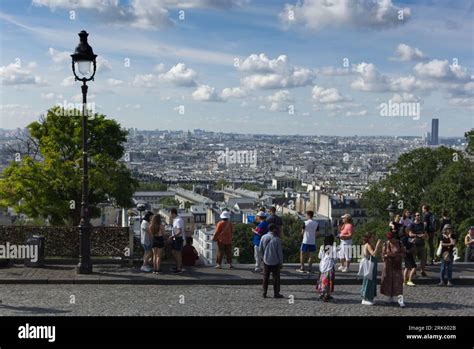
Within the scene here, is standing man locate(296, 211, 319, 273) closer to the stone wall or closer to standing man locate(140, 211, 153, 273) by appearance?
standing man locate(140, 211, 153, 273)

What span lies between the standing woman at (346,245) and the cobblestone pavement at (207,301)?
1.28 metres

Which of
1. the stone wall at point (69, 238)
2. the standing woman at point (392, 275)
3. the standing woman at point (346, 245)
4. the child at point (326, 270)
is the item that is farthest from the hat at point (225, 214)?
the standing woman at point (392, 275)

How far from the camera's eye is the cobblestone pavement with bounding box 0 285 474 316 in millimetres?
13523

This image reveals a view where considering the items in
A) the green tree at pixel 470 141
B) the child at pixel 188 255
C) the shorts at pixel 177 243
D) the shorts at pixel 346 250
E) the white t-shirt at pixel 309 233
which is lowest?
the child at pixel 188 255

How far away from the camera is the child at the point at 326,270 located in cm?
1462

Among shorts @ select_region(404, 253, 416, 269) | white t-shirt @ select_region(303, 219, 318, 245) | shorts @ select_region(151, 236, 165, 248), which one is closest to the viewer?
shorts @ select_region(404, 253, 416, 269)

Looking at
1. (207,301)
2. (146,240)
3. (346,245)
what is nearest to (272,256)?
(207,301)

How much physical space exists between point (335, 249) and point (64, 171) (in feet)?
53.1

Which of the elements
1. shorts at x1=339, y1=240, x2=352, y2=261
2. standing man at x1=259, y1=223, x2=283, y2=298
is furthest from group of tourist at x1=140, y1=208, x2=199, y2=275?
shorts at x1=339, y1=240, x2=352, y2=261

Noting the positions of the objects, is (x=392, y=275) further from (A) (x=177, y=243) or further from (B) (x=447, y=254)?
(A) (x=177, y=243)

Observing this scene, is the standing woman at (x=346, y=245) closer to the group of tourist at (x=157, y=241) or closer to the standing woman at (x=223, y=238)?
the standing woman at (x=223, y=238)

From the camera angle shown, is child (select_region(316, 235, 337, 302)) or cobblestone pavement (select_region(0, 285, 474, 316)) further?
child (select_region(316, 235, 337, 302))

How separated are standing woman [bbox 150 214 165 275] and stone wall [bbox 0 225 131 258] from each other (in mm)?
1587
